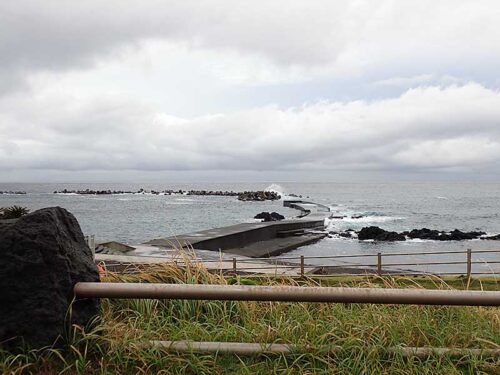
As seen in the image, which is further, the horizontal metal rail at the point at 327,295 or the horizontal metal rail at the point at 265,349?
the horizontal metal rail at the point at 265,349

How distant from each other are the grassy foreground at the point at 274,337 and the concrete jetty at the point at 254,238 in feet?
58.1

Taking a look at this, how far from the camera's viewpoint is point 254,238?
106 feet

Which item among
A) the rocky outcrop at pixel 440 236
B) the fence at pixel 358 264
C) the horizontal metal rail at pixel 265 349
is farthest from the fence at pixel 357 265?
the rocky outcrop at pixel 440 236

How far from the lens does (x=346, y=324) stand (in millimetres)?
4336

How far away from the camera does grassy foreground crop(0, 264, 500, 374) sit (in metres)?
3.75

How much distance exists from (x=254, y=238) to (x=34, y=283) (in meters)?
28.9

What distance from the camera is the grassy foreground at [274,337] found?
12.3ft

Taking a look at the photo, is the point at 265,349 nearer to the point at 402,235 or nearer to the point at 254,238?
the point at 254,238

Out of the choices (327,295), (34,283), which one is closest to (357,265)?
(327,295)

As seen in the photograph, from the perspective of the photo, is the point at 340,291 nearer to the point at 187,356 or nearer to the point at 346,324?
the point at 346,324

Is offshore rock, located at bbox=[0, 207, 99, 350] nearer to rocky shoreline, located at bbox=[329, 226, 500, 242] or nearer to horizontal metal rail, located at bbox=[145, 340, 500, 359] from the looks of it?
horizontal metal rail, located at bbox=[145, 340, 500, 359]

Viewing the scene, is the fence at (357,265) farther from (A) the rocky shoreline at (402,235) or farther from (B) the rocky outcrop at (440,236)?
(B) the rocky outcrop at (440,236)

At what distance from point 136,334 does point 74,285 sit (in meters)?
0.65

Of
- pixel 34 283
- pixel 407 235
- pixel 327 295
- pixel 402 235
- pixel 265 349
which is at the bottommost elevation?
pixel 407 235
